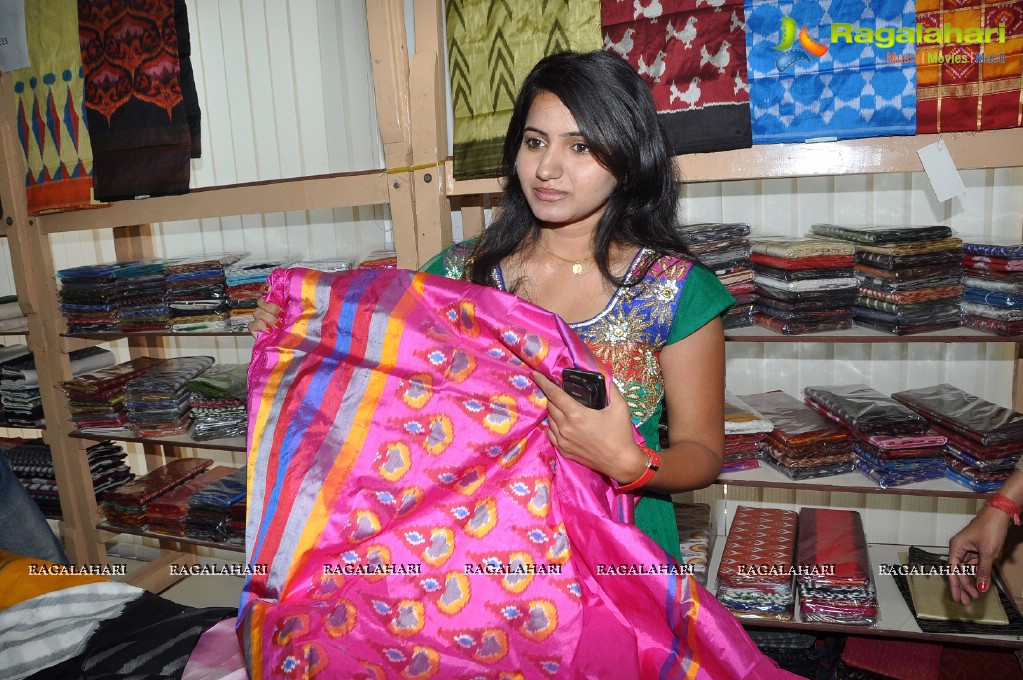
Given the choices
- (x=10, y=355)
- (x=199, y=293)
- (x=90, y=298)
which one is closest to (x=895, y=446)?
(x=199, y=293)

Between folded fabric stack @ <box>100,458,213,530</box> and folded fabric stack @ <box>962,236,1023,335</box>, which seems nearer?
folded fabric stack @ <box>962,236,1023,335</box>

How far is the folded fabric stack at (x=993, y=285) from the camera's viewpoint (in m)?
2.03

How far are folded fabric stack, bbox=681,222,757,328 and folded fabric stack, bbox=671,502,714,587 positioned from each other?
746 mm

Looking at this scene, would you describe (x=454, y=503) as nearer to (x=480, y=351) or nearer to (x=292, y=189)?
(x=480, y=351)

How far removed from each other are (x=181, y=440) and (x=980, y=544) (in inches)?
109

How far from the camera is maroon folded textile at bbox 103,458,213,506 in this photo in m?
3.20

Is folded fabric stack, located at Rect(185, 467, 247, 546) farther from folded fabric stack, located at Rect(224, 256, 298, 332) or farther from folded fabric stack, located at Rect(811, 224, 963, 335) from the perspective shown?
folded fabric stack, located at Rect(811, 224, 963, 335)

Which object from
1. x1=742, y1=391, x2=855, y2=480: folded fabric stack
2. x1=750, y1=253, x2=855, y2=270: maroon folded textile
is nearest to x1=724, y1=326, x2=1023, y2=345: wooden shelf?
x1=750, y1=253, x2=855, y2=270: maroon folded textile

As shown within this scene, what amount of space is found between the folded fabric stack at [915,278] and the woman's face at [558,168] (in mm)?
1157

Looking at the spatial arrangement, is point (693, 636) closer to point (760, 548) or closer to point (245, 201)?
point (760, 548)

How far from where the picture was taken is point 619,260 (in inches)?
61.0

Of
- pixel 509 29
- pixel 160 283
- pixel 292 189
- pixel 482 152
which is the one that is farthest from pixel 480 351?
pixel 160 283

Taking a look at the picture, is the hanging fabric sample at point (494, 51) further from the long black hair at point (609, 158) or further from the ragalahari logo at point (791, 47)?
the long black hair at point (609, 158)

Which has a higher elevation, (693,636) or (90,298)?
(90,298)
